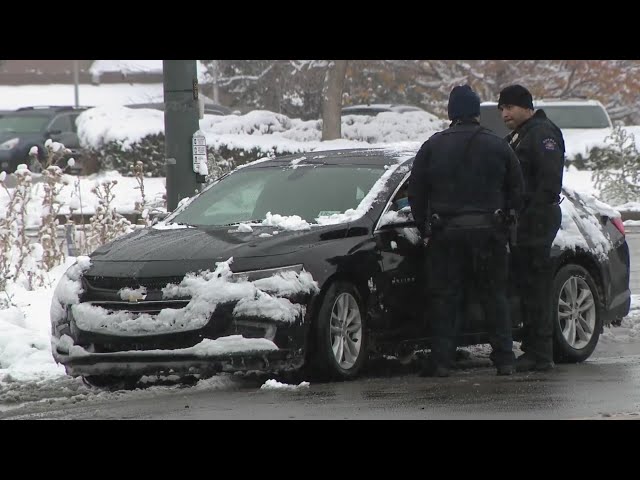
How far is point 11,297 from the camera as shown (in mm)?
11328

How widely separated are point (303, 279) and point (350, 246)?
1.70ft

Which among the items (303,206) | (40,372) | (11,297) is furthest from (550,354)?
(11,297)

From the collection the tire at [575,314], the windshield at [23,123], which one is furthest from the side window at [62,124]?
the tire at [575,314]

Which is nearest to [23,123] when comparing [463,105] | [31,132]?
[31,132]

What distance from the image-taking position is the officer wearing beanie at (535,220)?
912cm

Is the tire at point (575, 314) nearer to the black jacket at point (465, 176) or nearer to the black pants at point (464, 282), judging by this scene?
the black pants at point (464, 282)

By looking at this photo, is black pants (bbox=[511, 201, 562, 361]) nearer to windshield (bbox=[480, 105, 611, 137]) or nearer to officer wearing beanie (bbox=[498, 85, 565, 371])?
officer wearing beanie (bbox=[498, 85, 565, 371])

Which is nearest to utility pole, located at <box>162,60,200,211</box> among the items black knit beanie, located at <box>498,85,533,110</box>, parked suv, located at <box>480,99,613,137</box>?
black knit beanie, located at <box>498,85,533,110</box>

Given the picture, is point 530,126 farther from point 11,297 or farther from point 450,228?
point 11,297

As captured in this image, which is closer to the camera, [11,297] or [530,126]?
[530,126]

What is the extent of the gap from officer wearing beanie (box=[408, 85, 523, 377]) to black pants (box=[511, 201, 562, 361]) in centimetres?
37

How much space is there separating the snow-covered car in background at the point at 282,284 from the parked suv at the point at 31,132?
2165 centimetres

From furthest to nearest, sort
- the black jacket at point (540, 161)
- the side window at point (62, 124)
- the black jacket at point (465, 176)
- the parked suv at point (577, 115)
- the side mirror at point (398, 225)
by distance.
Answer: the side window at point (62, 124)
the parked suv at point (577, 115)
the black jacket at point (540, 161)
the side mirror at point (398, 225)
the black jacket at point (465, 176)
